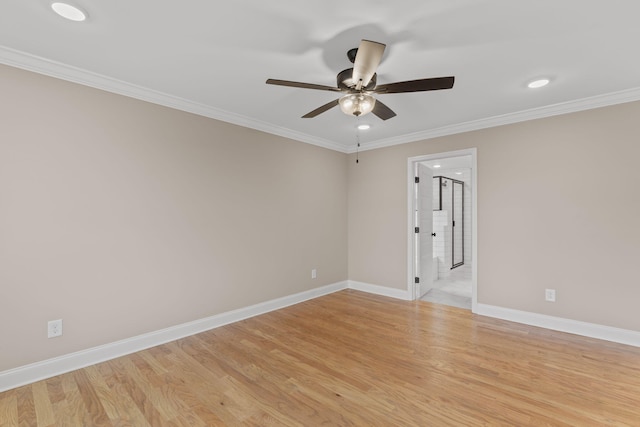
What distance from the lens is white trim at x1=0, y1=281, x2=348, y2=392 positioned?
2.19 meters

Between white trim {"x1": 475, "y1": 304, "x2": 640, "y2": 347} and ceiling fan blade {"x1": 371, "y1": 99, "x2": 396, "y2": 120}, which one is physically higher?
ceiling fan blade {"x1": 371, "y1": 99, "x2": 396, "y2": 120}

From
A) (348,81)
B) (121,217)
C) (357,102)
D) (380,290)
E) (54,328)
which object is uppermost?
(348,81)

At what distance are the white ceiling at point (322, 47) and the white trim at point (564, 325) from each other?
2.27 m

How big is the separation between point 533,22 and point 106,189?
3.43 meters

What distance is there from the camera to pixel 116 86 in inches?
103

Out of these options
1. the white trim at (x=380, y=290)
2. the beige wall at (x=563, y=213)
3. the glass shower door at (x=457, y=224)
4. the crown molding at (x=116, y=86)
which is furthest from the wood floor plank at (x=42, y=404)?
the glass shower door at (x=457, y=224)

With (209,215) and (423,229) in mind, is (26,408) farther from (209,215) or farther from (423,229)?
(423,229)

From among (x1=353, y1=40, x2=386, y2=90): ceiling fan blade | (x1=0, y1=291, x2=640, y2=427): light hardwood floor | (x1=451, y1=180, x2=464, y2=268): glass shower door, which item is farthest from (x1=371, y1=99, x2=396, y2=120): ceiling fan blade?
(x1=451, y1=180, x2=464, y2=268): glass shower door

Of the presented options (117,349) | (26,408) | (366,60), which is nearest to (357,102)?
(366,60)

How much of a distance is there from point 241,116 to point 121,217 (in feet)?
5.56

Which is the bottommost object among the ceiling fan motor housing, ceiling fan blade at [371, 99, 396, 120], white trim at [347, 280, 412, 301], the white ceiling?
white trim at [347, 280, 412, 301]

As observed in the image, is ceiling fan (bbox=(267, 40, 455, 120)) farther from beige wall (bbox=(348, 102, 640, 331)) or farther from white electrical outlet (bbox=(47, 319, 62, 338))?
white electrical outlet (bbox=(47, 319, 62, 338))

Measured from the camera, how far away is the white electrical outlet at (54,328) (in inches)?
91.2

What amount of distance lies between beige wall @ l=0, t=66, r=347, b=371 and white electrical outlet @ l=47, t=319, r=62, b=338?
32 millimetres
